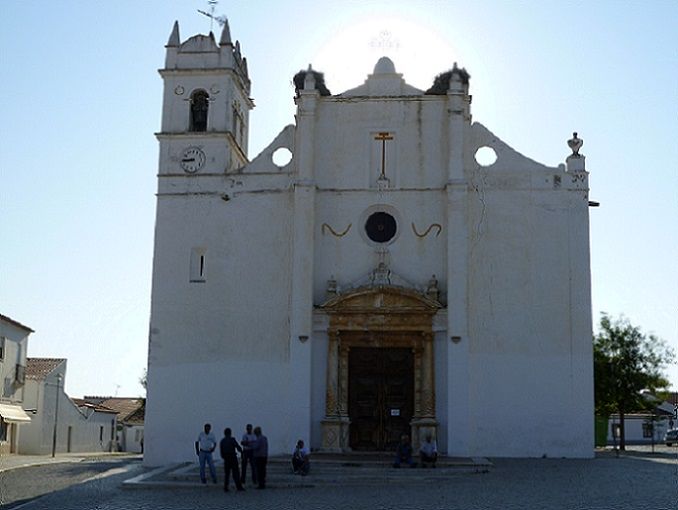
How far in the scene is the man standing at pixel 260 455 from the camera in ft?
60.8

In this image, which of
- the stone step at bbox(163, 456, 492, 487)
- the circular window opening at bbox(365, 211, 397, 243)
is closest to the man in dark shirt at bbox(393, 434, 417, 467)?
the stone step at bbox(163, 456, 492, 487)

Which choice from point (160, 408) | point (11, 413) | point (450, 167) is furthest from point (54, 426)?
point (450, 167)

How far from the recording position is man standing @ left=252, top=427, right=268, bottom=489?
60.8 feet

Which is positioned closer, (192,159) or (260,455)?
(260,455)

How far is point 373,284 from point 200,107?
295 inches

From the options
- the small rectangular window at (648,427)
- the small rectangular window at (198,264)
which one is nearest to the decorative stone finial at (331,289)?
the small rectangular window at (198,264)

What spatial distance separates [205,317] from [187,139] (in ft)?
16.9

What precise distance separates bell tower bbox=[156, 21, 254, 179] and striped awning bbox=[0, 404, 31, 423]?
15211 mm

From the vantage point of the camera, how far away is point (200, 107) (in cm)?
2845

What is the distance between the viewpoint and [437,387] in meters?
25.7

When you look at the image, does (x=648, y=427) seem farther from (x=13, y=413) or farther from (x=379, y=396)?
(x=13, y=413)

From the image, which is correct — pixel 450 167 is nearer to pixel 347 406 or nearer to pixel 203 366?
pixel 347 406

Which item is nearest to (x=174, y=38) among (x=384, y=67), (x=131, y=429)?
(x=384, y=67)

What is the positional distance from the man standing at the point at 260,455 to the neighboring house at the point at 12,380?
2145 centimetres
